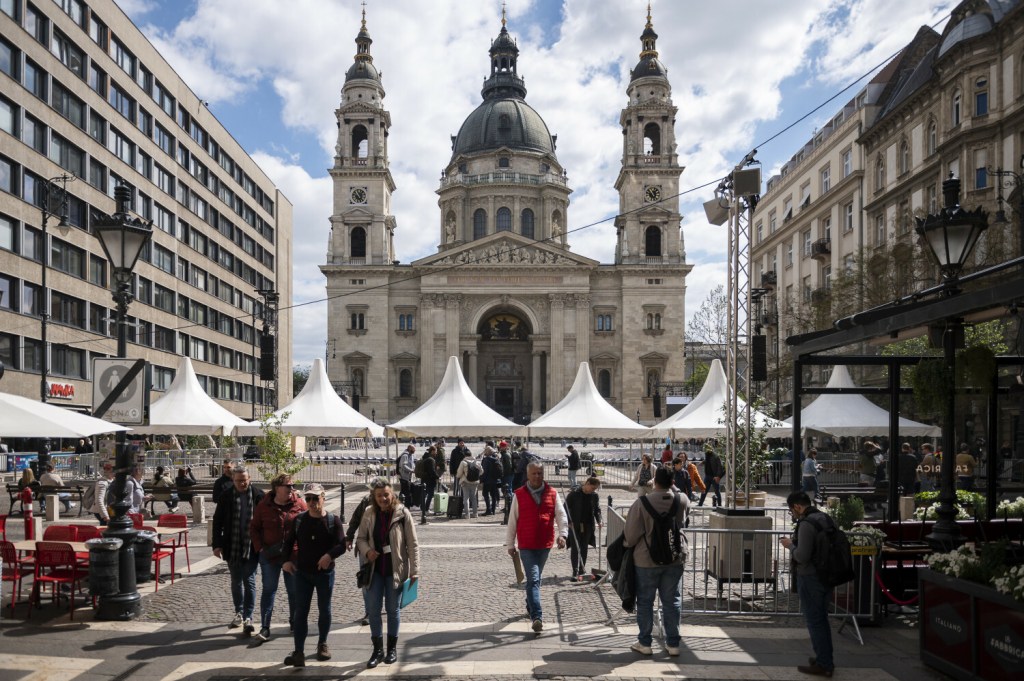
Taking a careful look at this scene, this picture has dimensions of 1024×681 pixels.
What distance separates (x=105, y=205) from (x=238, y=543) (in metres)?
38.2

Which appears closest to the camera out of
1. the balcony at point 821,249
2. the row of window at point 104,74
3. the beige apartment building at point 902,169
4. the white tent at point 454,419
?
the white tent at point 454,419

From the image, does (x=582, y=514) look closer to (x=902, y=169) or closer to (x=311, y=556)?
(x=311, y=556)

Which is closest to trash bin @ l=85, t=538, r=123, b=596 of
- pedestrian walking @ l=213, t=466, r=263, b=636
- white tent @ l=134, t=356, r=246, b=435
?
pedestrian walking @ l=213, t=466, r=263, b=636

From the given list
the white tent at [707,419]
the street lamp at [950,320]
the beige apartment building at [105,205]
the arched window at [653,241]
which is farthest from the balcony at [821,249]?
the street lamp at [950,320]

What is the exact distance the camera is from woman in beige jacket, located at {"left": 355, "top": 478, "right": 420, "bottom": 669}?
7.13 meters

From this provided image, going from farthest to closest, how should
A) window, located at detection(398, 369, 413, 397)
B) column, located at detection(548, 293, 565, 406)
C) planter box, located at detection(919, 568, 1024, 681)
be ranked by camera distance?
1. window, located at detection(398, 369, 413, 397)
2. column, located at detection(548, 293, 565, 406)
3. planter box, located at detection(919, 568, 1024, 681)

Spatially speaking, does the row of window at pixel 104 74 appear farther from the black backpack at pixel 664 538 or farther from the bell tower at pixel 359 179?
the black backpack at pixel 664 538

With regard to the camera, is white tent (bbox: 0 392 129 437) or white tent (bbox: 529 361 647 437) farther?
white tent (bbox: 529 361 647 437)

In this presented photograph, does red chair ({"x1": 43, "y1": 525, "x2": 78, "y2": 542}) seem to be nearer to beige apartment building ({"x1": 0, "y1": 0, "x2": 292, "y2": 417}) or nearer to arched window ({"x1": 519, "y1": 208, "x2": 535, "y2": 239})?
beige apartment building ({"x1": 0, "y1": 0, "x2": 292, "y2": 417})

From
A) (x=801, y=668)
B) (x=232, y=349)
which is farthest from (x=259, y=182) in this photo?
(x=801, y=668)

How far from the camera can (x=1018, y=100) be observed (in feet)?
86.3

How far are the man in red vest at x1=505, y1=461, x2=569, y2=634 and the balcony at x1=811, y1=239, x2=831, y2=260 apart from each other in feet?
123

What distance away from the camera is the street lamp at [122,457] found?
8.75 m

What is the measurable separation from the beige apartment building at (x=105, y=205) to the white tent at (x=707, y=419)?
21076 millimetres
